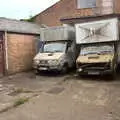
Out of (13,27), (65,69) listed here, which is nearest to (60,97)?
(65,69)

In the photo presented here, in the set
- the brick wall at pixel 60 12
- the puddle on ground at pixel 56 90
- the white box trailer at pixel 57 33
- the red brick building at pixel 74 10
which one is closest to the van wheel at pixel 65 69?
the white box trailer at pixel 57 33

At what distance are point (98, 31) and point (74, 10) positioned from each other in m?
8.92

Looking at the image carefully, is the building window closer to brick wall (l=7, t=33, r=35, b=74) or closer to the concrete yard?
brick wall (l=7, t=33, r=35, b=74)

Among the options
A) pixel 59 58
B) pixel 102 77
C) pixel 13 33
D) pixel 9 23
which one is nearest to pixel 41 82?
pixel 59 58

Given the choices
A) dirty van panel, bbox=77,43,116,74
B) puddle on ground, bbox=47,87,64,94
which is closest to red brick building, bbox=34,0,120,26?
dirty van panel, bbox=77,43,116,74

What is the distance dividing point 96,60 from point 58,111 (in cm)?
644

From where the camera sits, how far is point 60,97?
1193 centimetres

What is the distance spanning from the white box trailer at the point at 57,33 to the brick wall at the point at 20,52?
152 cm

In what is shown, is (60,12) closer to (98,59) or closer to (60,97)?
(98,59)

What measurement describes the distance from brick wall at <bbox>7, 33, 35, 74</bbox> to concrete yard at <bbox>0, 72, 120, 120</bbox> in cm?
167

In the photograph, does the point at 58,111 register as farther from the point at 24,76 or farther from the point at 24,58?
the point at 24,58

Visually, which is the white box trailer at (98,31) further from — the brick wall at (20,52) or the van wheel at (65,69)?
the brick wall at (20,52)

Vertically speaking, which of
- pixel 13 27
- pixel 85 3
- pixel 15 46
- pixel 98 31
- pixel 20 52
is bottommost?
pixel 20 52

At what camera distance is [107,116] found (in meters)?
9.03
